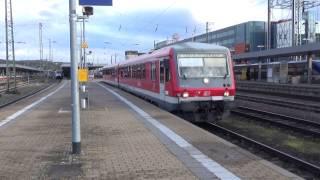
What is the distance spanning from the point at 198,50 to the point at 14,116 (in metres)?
6.96

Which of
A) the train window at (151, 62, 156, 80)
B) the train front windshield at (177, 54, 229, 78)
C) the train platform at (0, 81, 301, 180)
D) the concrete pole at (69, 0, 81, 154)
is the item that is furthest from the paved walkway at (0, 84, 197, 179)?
the train window at (151, 62, 156, 80)

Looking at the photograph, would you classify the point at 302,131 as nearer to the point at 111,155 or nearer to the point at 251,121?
the point at 251,121

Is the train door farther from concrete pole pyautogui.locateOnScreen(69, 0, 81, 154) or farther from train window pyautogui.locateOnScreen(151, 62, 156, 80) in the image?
concrete pole pyautogui.locateOnScreen(69, 0, 81, 154)

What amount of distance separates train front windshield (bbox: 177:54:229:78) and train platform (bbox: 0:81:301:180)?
3.55 meters

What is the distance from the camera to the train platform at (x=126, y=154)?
27.2 feet

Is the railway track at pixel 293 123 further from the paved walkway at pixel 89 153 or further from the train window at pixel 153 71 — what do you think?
the paved walkway at pixel 89 153

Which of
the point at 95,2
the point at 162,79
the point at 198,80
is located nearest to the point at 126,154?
the point at 95,2

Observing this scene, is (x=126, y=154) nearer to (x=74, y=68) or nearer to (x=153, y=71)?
(x=74, y=68)

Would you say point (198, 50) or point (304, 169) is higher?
point (198, 50)

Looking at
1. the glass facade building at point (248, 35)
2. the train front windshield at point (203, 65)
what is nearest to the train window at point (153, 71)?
the train front windshield at point (203, 65)

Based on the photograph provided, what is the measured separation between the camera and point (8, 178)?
8070 mm

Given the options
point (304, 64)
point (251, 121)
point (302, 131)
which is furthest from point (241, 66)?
point (302, 131)

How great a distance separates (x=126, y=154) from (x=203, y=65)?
9.62 meters

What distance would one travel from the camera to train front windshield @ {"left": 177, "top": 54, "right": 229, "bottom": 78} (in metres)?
19.0
